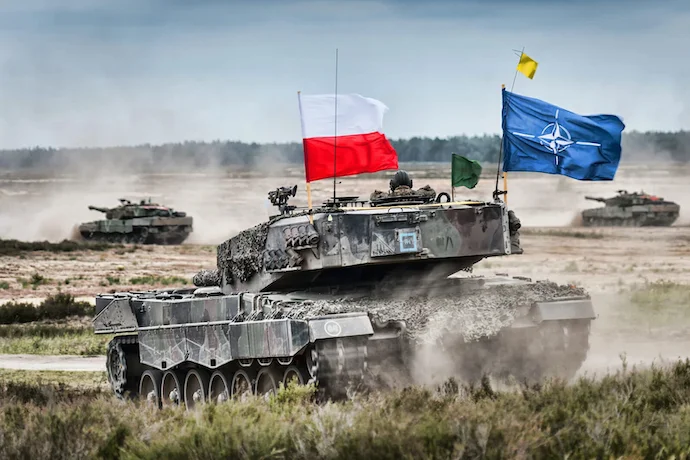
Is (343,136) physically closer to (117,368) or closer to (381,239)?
(381,239)

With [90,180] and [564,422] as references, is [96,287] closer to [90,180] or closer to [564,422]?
[564,422]

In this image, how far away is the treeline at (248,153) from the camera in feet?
367

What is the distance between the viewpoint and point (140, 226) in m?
57.8

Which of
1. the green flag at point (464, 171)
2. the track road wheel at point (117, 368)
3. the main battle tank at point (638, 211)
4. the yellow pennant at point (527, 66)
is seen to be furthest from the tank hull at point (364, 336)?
the main battle tank at point (638, 211)

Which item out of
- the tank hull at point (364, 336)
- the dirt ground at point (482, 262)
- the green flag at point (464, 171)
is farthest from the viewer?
the dirt ground at point (482, 262)

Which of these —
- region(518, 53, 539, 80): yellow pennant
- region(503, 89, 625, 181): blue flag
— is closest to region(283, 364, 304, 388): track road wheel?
region(503, 89, 625, 181): blue flag

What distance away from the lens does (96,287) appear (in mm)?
39719

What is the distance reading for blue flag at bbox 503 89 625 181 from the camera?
16.5 meters

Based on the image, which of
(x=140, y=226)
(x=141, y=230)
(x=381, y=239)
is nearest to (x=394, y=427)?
(x=381, y=239)

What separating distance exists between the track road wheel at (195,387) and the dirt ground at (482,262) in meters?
5.35

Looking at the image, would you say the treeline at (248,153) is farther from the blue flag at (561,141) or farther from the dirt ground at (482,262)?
the blue flag at (561,141)

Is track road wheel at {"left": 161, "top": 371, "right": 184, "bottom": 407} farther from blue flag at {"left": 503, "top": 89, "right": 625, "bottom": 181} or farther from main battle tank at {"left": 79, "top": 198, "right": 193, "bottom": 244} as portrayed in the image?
main battle tank at {"left": 79, "top": 198, "right": 193, "bottom": 244}

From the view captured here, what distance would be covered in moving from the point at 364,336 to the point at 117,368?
6.44 metres

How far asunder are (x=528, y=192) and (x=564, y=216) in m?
12.5
